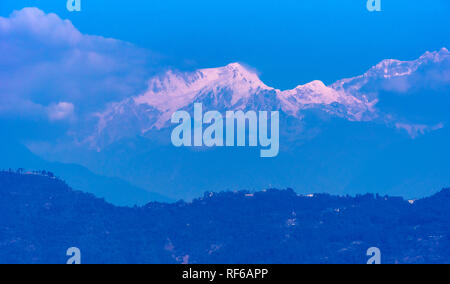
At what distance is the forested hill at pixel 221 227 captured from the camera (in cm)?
6956

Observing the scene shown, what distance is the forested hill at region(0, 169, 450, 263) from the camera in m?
69.6

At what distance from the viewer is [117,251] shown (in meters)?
70.5

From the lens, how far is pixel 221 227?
239 feet

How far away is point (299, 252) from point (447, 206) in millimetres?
11279

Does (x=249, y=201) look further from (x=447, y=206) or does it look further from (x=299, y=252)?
(x=447, y=206)
